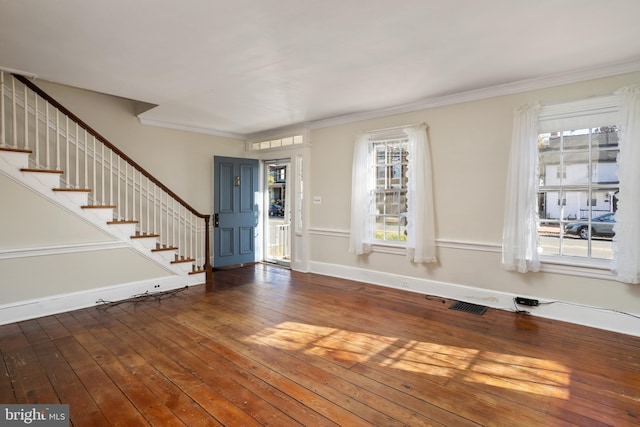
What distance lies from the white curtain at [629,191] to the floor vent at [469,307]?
137 centimetres

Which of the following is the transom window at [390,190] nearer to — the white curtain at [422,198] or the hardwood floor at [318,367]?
the white curtain at [422,198]

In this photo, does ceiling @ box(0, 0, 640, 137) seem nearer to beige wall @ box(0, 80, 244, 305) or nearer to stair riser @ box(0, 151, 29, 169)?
stair riser @ box(0, 151, 29, 169)

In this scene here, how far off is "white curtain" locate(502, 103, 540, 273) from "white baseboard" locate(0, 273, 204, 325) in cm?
464

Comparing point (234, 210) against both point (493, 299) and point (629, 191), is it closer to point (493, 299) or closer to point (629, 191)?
point (493, 299)

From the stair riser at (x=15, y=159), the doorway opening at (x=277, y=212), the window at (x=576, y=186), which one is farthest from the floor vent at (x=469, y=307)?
the stair riser at (x=15, y=159)

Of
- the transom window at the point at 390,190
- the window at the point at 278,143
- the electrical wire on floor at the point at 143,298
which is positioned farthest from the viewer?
the window at the point at 278,143

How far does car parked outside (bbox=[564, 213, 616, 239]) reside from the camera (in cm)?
356

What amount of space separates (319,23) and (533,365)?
328cm

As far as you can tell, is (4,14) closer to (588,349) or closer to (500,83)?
(500,83)

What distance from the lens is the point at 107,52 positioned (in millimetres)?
3170

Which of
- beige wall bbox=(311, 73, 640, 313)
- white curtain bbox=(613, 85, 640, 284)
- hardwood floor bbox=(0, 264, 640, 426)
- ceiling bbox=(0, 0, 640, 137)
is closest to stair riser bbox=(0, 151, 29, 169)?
ceiling bbox=(0, 0, 640, 137)

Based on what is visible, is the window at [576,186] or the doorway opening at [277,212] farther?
the doorway opening at [277,212]

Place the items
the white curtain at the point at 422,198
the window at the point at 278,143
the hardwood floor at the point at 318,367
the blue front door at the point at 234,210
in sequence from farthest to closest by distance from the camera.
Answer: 1. the blue front door at the point at 234,210
2. the window at the point at 278,143
3. the white curtain at the point at 422,198
4. the hardwood floor at the point at 318,367

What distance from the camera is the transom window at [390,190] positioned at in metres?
5.09
